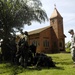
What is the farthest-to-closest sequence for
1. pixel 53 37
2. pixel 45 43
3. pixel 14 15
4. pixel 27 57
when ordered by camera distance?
pixel 53 37 < pixel 45 43 < pixel 14 15 < pixel 27 57

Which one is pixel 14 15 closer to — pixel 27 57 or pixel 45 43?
pixel 27 57

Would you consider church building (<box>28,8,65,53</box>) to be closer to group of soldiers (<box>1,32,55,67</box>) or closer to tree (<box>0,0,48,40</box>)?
tree (<box>0,0,48,40</box>)

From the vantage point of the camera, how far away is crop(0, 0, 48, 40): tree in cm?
2475

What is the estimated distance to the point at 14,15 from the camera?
83.6ft

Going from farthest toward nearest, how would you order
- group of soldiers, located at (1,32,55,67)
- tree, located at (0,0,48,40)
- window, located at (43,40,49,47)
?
window, located at (43,40,49,47)
tree, located at (0,0,48,40)
group of soldiers, located at (1,32,55,67)

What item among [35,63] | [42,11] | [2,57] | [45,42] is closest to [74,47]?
[35,63]

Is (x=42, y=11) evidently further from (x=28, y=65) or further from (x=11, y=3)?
(x=28, y=65)

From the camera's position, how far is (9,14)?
2483 centimetres

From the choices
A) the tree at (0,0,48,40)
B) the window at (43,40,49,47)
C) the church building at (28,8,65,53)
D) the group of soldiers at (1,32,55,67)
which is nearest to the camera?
the group of soldiers at (1,32,55,67)

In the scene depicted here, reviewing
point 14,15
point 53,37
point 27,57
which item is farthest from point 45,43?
point 27,57

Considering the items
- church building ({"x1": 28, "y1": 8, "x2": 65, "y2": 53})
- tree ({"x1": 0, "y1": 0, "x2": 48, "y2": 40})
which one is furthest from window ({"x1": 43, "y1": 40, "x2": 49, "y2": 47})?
tree ({"x1": 0, "y1": 0, "x2": 48, "y2": 40})

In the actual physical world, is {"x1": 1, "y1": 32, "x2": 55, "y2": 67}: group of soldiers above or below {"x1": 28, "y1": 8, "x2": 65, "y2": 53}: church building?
below

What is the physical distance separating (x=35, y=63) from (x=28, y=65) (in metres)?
0.54

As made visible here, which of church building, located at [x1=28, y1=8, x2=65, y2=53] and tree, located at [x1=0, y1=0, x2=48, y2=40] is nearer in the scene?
tree, located at [x1=0, y1=0, x2=48, y2=40]
